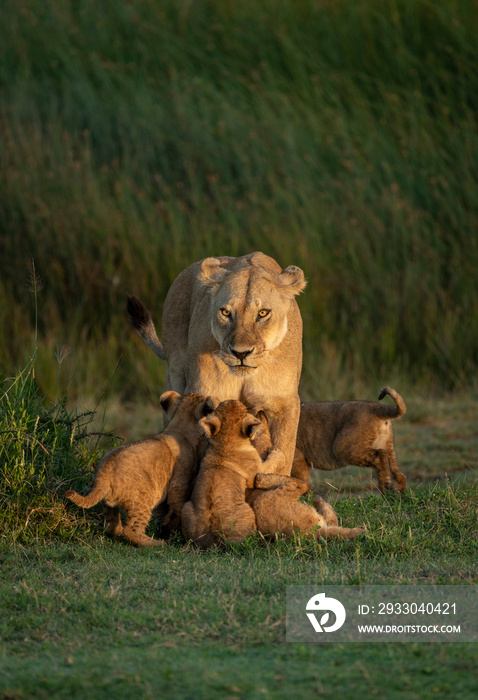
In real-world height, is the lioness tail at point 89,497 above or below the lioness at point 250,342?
below

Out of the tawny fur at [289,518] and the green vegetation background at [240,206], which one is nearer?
the tawny fur at [289,518]

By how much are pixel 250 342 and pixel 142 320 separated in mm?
1812

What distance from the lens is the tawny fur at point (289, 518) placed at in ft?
18.2

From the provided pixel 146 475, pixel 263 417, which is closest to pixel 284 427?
pixel 263 417

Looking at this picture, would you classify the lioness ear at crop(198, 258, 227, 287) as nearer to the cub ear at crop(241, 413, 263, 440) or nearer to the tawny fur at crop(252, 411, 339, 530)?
the tawny fur at crop(252, 411, 339, 530)

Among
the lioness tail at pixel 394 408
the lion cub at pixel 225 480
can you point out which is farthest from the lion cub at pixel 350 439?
the lion cub at pixel 225 480

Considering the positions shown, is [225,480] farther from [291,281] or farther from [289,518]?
[291,281]

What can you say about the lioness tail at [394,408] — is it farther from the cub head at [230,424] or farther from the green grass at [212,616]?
the cub head at [230,424]

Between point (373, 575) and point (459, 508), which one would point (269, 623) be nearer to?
point (373, 575)

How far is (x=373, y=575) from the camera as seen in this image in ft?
15.9

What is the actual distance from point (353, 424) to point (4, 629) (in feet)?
12.1

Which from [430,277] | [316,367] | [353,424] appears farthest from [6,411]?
[430,277]

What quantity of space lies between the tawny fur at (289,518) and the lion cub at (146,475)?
0.52 meters

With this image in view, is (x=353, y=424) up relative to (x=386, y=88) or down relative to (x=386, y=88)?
down
